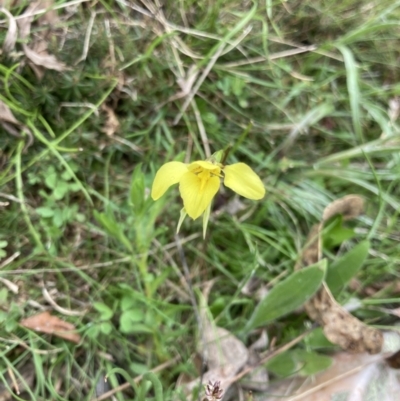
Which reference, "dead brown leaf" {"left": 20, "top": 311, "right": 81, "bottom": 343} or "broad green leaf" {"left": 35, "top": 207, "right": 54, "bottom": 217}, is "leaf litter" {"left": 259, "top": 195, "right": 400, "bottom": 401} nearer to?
"dead brown leaf" {"left": 20, "top": 311, "right": 81, "bottom": 343}

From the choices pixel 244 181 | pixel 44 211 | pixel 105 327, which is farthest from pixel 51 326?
pixel 244 181

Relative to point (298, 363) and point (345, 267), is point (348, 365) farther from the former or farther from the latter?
point (345, 267)

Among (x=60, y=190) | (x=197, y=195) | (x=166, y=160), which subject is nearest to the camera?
(x=197, y=195)

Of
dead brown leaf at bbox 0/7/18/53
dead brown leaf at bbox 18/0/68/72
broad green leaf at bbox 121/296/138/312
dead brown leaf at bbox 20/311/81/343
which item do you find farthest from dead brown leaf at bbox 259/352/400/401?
dead brown leaf at bbox 0/7/18/53

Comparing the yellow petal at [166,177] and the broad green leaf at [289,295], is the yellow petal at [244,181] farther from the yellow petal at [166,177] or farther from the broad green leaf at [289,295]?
the broad green leaf at [289,295]

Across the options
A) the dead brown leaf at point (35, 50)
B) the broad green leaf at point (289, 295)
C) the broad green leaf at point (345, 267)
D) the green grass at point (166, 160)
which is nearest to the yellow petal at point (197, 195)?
the green grass at point (166, 160)

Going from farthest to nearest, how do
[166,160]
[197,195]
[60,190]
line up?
[166,160], [60,190], [197,195]
